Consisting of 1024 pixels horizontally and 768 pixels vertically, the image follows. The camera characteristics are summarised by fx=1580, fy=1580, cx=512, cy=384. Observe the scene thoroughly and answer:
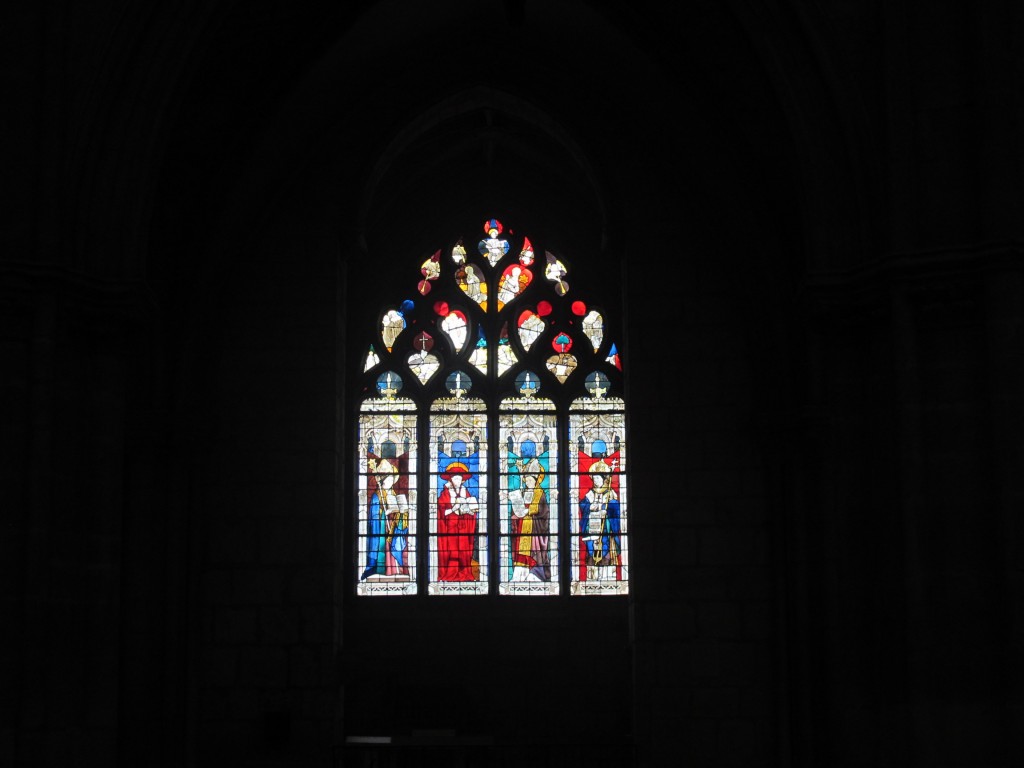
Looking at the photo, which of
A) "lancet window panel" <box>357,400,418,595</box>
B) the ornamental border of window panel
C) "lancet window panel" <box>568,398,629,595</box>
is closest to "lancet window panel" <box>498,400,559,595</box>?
the ornamental border of window panel

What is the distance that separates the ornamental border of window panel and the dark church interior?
27 cm

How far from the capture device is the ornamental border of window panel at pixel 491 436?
15648 mm

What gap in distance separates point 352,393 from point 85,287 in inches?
282

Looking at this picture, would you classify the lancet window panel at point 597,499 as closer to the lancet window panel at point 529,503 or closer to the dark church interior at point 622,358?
the lancet window panel at point 529,503

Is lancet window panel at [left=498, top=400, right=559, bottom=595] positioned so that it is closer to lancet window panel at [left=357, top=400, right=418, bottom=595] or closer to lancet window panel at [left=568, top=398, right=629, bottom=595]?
lancet window panel at [left=568, top=398, right=629, bottom=595]

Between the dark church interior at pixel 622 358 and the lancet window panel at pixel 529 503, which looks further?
the lancet window panel at pixel 529 503

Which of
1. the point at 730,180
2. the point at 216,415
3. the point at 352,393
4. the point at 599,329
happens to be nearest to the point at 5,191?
the point at 216,415

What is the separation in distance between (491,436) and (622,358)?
285 cm

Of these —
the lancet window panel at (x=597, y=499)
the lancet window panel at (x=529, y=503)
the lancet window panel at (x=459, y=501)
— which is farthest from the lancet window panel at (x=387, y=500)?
the lancet window panel at (x=597, y=499)

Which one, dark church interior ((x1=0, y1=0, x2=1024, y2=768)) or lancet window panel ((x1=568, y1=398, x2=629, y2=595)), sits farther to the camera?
lancet window panel ((x1=568, y1=398, x2=629, y2=595))

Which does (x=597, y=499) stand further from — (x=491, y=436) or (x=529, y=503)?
(x=491, y=436)

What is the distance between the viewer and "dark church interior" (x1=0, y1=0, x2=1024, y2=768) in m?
8.30

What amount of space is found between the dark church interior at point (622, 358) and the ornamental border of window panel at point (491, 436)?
0.88 feet

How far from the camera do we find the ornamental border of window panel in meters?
15.6
